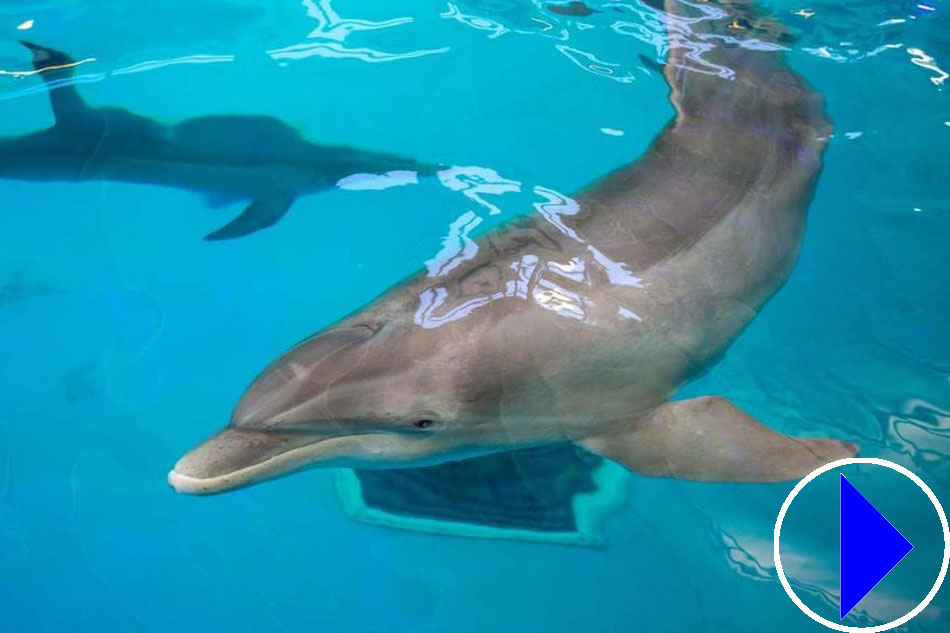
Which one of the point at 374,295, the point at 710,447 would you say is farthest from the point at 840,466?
the point at 374,295

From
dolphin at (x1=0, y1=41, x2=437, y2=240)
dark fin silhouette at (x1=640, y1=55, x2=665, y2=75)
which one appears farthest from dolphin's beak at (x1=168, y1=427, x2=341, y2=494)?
dark fin silhouette at (x1=640, y1=55, x2=665, y2=75)

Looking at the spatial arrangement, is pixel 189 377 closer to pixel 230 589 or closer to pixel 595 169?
pixel 230 589

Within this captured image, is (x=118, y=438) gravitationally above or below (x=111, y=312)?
below

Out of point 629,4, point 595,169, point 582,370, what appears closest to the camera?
point 582,370

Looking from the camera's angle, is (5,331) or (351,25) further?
(351,25)

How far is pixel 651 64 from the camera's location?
6578 millimetres

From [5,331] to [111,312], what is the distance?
1.97 ft

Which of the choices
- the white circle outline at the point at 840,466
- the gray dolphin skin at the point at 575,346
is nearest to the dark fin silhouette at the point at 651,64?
the gray dolphin skin at the point at 575,346

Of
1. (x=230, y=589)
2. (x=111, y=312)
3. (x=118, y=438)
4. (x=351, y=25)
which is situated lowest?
A: (x=230, y=589)

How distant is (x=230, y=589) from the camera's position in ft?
14.0

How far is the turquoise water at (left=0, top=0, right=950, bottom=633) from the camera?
4273mm

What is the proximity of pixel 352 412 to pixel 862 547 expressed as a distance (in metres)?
2.51

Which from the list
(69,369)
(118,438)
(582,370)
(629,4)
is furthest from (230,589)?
(629,4)

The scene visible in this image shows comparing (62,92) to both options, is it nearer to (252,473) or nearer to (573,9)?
(573,9)
